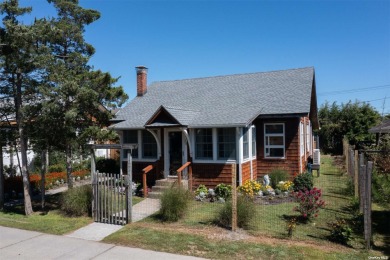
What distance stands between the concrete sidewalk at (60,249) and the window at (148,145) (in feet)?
23.5

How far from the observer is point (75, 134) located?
476 inches

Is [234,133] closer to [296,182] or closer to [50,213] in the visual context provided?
[296,182]

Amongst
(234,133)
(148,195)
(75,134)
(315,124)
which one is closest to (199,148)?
(234,133)

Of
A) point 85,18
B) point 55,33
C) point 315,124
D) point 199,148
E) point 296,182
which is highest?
point 85,18

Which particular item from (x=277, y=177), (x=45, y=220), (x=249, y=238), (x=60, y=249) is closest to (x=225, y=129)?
(x=277, y=177)

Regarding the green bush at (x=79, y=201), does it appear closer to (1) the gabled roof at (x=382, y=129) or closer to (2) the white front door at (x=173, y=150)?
(2) the white front door at (x=173, y=150)

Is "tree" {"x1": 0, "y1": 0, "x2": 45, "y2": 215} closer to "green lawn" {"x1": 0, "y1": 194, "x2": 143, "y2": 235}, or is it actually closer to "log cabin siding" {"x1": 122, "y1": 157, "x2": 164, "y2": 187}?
"green lawn" {"x1": 0, "y1": 194, "x2": 143, "y2": 235}

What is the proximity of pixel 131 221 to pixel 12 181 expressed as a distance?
8.51 meters

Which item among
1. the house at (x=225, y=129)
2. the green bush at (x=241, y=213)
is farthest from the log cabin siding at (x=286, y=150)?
the green bush at (x=241, y=213)

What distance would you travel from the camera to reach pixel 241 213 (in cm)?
856

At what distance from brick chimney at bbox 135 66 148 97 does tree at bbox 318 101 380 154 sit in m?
19.7

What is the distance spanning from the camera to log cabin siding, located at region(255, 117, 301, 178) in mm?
15258

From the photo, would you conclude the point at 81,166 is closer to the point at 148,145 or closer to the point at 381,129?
the point at 148,145

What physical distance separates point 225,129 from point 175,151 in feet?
8.81
